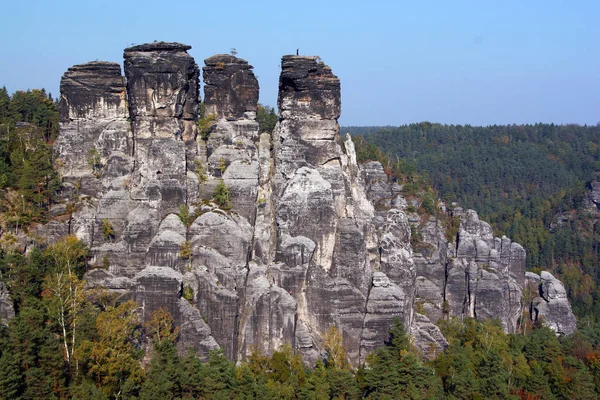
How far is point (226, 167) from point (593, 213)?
85.8 m

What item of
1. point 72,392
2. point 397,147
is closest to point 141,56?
point 72,392

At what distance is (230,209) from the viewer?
1937 inches

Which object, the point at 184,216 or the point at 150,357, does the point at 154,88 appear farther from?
the point at 150,357

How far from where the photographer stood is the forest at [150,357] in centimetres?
3822

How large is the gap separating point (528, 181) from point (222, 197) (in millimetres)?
119844

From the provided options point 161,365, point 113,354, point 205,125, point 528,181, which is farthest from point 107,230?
point 528,181

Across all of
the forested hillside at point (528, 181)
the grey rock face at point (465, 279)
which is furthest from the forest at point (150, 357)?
the forested hillside at point (528, 181)

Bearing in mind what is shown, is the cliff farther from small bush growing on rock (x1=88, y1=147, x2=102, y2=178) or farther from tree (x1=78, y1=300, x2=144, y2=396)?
tree (x1=78, y1=300, x2=144, y2=396)

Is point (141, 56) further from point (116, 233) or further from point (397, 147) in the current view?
point (397, 147)

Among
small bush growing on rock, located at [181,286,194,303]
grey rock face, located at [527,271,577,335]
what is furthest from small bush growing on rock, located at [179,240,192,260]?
grey rock face, located at [527,271,577,335]

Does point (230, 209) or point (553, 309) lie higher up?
point (230, 209)

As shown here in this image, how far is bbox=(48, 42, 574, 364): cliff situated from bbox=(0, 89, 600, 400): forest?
1.34 metres

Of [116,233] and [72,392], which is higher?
[116,233]

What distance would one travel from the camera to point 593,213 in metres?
122
